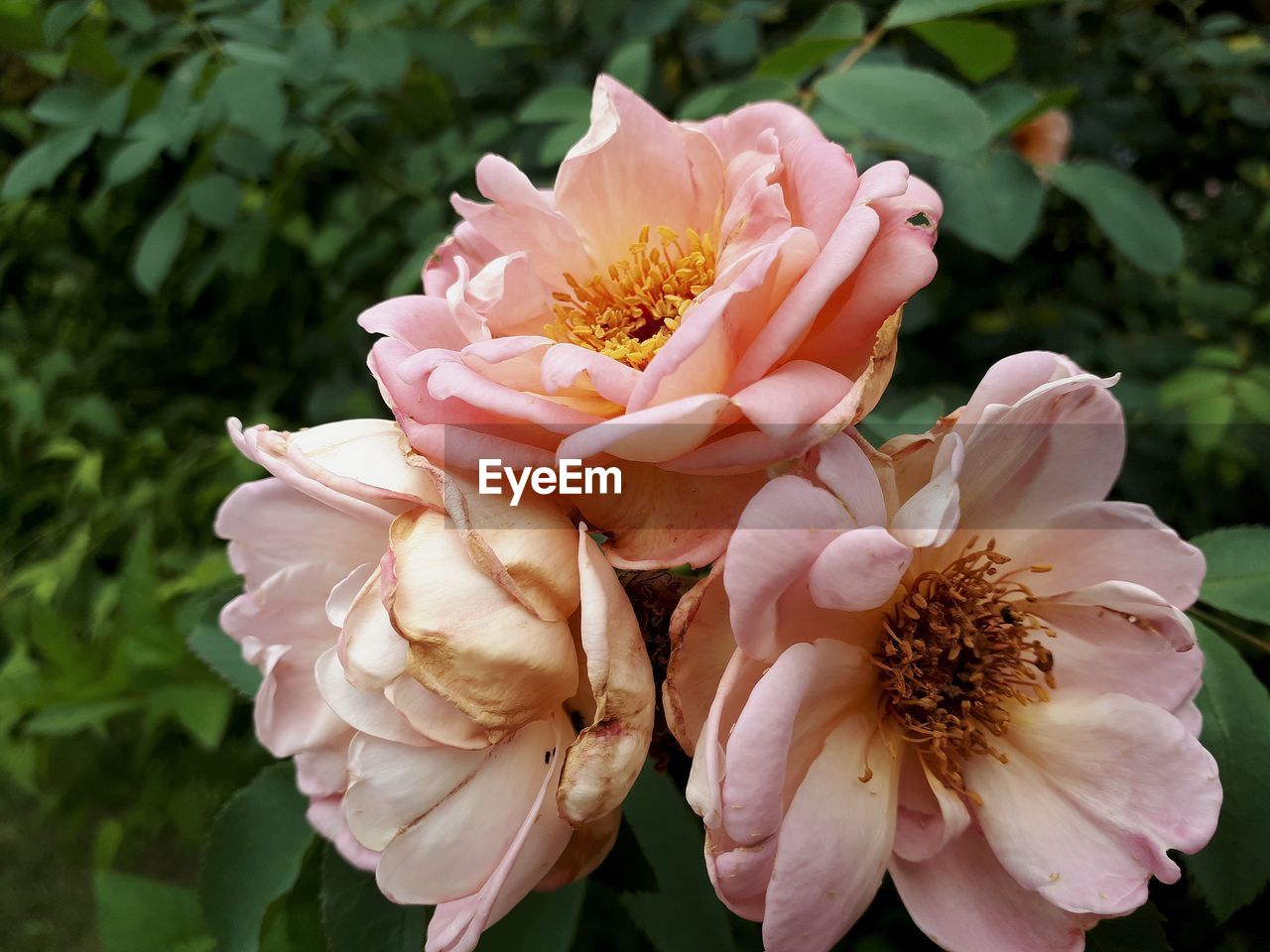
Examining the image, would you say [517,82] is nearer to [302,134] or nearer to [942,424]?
[302,134]

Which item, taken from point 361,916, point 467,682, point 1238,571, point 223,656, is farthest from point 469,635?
point 1238,571

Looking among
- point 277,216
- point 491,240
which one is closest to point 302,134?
point 277,216

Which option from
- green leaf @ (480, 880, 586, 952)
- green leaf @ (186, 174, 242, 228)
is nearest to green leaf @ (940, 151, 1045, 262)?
green leaf @ (480, 880, 586, 952)

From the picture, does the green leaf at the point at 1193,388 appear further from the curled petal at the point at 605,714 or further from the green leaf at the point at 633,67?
the curled petal at the point at 605,714

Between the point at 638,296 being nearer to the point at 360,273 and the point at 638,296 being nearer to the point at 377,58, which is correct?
the point at 377,58

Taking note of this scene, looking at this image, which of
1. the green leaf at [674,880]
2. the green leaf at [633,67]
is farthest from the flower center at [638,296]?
the green leaf at [633,67]

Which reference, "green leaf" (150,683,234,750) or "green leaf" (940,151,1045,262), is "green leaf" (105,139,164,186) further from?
"green leaf" (940,151,1045,262)
